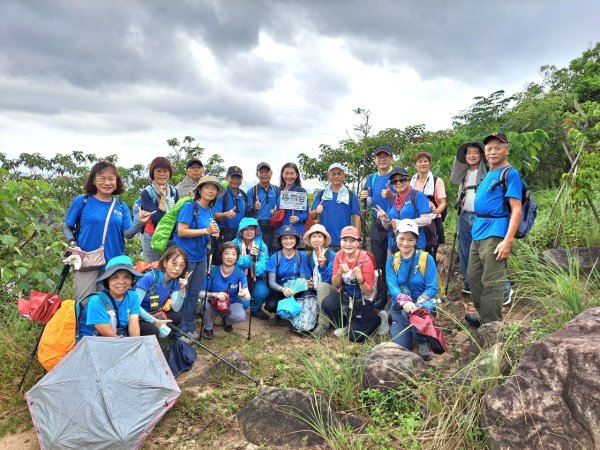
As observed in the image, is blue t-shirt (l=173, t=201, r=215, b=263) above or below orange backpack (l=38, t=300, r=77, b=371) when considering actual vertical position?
above

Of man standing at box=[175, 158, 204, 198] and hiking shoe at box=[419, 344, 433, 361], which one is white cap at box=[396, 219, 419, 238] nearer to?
hiking shoe at box=[419, 344, 433, 361]

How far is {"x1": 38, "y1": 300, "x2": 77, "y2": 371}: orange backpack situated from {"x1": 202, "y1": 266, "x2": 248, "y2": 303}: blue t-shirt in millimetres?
1940

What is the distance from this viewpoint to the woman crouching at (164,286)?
15.4 ft

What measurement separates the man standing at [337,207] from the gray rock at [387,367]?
2.58 meters

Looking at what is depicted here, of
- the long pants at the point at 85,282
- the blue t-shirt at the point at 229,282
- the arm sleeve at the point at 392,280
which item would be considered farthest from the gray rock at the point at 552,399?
the long pants at the point at 85,282

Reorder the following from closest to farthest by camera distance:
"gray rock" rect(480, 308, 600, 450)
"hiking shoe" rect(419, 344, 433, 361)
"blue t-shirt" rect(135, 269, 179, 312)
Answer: "gray rock" rect(480, 308, 600, 450), "hiking shoe" rect(419, 344, 433, 361), "blue t-shirt" rect(135, 269, 179, 312)

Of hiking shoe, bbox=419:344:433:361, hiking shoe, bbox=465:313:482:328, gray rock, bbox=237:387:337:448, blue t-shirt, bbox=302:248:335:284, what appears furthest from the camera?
blue t-shirt, bbox=302:248:335:284

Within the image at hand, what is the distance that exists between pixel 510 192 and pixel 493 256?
699mm

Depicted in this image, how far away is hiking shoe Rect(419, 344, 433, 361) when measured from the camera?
4.52 metres

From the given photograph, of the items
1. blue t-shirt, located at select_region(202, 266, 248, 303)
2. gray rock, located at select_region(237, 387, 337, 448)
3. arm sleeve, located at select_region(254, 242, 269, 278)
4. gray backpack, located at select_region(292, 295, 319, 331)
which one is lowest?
gray rock, located at select_region(237, 387, 337, 448)

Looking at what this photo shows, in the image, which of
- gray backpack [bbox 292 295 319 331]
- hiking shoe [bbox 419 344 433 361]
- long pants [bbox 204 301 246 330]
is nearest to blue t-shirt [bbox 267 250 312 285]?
gray backpack [bbox 292 295 319 331]

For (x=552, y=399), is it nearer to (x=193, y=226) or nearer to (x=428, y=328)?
(x=428, y=328)

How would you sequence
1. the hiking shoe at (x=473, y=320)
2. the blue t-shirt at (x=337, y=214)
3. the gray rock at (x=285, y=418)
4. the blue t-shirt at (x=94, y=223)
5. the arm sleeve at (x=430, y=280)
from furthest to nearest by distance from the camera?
the blue t-shirt at (x=337, y=214)
the hiking shoe at (x=473, y=320)
the arm sleeve at (x=430, y=280)
the blue t-shirt at (x=94, y=223)
the gray rock at (x=285, y=418)

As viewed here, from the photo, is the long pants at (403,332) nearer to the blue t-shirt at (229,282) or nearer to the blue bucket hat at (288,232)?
the blue bucket hat at (288,232)
